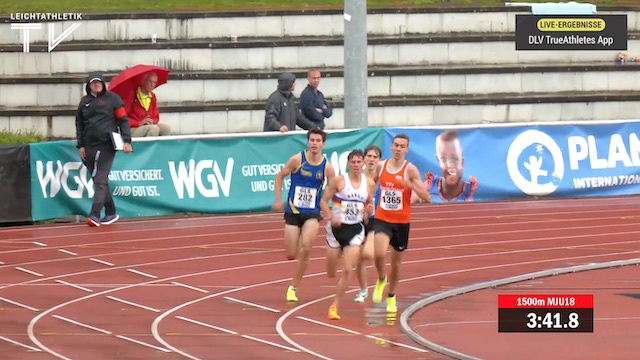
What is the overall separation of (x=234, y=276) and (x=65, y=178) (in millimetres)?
5584

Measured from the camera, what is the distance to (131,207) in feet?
72.9

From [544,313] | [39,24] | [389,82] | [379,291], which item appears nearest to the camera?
[544,313]

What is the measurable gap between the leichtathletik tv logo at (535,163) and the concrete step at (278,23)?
7.11 meters

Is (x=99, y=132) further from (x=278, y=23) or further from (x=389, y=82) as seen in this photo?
(x=389, y=82)

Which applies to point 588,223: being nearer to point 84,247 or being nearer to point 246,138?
point 246,138

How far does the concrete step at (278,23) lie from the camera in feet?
97.4

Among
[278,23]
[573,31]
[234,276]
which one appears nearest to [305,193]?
[234,276]

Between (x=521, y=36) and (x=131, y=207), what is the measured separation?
40.7 feet

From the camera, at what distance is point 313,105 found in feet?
78.0

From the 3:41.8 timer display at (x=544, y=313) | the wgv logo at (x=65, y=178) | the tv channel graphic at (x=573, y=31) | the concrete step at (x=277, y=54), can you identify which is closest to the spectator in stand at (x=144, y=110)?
the wgv logo at (x=65, y=178)

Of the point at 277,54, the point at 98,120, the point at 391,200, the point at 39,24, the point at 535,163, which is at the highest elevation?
the point at 39,24

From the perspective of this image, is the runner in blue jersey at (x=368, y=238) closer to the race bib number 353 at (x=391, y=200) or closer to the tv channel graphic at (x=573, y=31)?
the race bib number 353 at (x=391, y=200)

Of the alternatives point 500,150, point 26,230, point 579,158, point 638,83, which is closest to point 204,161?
point 26,230

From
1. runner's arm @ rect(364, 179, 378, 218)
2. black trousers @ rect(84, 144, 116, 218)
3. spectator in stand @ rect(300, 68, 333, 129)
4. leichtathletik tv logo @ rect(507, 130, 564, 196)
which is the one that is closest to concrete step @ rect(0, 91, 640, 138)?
spectator in stand @ rect(300, 68, 333, 129)
